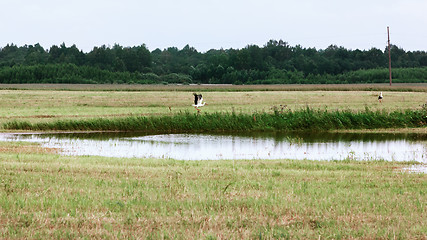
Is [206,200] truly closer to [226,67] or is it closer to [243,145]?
[243,145]

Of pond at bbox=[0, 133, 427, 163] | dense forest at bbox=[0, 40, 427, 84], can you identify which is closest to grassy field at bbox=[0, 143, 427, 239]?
pond at bbox=[0, 133, 427, 163]

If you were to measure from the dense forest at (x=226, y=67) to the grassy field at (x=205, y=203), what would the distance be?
93.2m

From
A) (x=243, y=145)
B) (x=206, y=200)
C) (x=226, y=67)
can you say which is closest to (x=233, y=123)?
(x=243, y=145)

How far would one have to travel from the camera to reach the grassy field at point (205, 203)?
7.93 metres

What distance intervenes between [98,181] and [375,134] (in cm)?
2177

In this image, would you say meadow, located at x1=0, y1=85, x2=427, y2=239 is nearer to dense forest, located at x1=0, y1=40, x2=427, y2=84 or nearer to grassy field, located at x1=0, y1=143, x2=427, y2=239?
grassy field, located at x1=0, y1=143, x2=427, y2=239

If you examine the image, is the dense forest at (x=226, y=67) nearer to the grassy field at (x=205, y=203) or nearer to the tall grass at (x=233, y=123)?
the tall grass at (x=233, y=123)

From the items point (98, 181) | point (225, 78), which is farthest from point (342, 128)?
point (225, 78)

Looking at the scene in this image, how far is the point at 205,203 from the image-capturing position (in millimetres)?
9555

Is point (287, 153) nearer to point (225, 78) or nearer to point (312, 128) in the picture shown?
point (312, 128)

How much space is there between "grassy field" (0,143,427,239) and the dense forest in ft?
306

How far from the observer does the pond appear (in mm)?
20506

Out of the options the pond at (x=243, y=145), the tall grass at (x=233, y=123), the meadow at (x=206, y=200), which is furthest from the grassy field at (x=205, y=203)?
the tall grass at (x=233, y=123)

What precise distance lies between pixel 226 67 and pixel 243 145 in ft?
354
